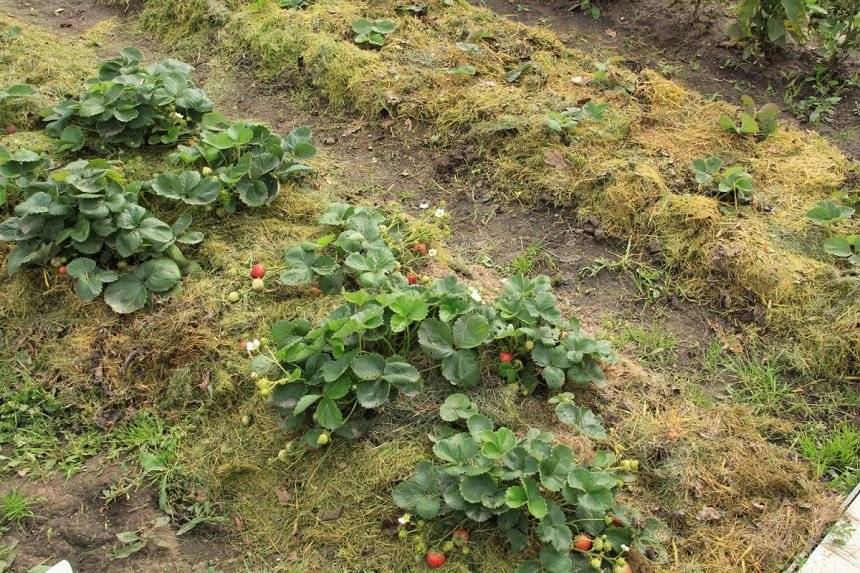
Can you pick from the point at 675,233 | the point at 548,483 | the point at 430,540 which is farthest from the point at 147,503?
the point at 675,233

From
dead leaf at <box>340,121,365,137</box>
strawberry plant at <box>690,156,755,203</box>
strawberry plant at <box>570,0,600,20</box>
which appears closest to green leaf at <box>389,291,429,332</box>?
strawberry plant at <box>690,156,755,203</box>

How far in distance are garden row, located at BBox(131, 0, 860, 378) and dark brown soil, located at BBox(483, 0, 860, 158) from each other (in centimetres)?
32

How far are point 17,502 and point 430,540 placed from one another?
64.9 inches

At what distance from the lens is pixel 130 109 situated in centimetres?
407

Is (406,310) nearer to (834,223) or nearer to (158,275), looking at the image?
(158,275)

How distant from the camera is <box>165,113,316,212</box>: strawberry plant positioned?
12.2 feet

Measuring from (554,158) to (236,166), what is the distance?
1.82 m

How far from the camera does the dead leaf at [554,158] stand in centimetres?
427

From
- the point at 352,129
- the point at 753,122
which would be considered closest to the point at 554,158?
the point at 753,122

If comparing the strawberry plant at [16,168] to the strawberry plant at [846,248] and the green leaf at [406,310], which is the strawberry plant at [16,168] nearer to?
the green leaf at [406,310]

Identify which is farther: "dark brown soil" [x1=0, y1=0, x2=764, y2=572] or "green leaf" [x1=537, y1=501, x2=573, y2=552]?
"dark brown soil" [x1=0, y1=0, x2=764, y2=572]

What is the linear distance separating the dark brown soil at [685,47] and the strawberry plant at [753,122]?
0.47 m

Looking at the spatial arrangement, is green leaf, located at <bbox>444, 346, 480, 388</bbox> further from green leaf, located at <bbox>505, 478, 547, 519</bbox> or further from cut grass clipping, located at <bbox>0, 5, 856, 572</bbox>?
green leaf, located at <bbox>505, 478, 547, 519</bbox>

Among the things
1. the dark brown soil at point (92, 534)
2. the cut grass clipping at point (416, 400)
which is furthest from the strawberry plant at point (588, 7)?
the dark brown soil at point (92, 534)
